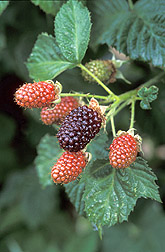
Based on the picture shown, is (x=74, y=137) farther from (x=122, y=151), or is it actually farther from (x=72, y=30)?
(x=72, y=30)

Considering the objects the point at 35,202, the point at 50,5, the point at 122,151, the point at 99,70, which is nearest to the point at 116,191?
the point at 122,151

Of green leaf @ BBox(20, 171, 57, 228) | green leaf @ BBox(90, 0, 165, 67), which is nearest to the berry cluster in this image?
green leaf @ BBox(90, 0, 165, 67)

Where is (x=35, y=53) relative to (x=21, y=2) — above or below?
below

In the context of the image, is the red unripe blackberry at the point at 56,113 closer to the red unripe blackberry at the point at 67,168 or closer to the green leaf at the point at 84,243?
the red unripe blackberry at the point at 67,168

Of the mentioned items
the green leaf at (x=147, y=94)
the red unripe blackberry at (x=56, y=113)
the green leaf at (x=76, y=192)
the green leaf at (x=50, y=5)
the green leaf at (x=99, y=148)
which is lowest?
the green leaf at (x=76, y=192)

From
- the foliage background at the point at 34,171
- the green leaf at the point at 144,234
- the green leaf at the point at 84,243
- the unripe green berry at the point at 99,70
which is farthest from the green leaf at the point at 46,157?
the green leaf at the point at 84,243

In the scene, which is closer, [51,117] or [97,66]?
[51,117]

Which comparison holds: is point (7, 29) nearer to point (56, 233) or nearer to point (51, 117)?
point (51, 117)

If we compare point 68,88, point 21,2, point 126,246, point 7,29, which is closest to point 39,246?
point 126,246
